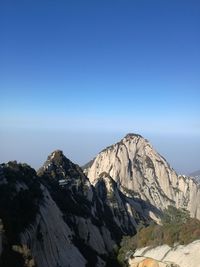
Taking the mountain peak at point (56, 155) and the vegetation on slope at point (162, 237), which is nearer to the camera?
the vegetation on slope at point (162, 237)

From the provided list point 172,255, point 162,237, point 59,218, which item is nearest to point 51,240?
point 59,218

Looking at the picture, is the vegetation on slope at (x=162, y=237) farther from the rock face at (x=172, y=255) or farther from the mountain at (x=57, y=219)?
the mountain at (x=57, y=219)

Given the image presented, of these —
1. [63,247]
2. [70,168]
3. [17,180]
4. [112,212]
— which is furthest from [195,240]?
[70,168]

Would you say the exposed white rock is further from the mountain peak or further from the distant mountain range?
the mountain peak

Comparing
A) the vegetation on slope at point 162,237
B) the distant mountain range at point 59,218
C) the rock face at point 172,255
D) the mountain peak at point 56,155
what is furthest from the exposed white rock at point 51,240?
the mountain peak at point 56,155

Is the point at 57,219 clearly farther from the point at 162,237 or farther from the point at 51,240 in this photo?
the point at 162,237
